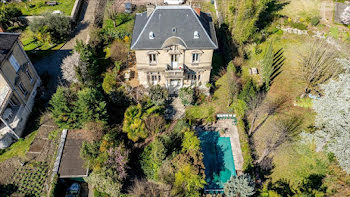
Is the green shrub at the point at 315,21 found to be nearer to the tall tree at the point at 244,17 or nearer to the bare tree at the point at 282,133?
the tall tree at the point at 244,17

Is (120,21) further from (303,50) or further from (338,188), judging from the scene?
(338,188)

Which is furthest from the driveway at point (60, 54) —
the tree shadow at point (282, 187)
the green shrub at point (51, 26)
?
the tree shadow at point (282, 187)

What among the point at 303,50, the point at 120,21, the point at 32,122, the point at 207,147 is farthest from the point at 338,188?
the point at 120,21

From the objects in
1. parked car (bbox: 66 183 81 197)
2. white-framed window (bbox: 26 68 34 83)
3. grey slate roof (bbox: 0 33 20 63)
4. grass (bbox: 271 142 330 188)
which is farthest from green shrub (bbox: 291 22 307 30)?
grey slate roof (bbox: 0 33 20 63)

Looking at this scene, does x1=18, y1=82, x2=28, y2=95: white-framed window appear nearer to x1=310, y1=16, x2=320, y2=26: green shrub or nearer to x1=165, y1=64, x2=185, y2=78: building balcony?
x1=165, y1=64, x2=185, y2=78: building balcony

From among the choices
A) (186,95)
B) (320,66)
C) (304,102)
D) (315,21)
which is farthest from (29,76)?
(315,21)

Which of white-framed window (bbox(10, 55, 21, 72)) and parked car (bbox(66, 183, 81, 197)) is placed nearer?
parked car (bbox(66, 183, 81, 197))
